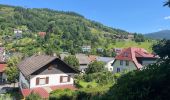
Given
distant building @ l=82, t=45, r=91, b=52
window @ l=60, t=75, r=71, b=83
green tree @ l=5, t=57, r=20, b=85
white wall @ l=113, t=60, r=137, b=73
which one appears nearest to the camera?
window @ l=60, t=75, r=71, b=83

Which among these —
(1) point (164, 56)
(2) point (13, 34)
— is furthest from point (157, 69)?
(2) point (13, 34)

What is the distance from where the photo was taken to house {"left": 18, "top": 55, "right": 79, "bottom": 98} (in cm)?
4272

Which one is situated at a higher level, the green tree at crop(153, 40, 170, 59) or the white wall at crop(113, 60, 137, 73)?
the green tree at crop(153, 40, 170, 59)

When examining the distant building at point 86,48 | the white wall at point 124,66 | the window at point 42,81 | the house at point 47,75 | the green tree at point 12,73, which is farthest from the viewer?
the distant building at point 86,48

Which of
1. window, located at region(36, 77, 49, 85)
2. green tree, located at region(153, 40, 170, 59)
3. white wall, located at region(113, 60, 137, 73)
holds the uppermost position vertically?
green tree, located at region(153, 40, 170, 59)

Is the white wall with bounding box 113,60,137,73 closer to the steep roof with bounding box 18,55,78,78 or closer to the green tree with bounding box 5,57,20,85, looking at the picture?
the steep roof with bounding box 18,55,78,78

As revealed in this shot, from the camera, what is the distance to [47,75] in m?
44.0

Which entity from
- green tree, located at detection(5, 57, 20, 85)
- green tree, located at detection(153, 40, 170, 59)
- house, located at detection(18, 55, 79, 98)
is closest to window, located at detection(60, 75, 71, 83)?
house, located at detection(18, 55, 79, 98)

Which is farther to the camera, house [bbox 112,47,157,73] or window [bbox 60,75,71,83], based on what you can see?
house [bbox 112,47,157,73]

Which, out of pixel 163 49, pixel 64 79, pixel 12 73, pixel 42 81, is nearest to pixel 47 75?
pixel 42 81

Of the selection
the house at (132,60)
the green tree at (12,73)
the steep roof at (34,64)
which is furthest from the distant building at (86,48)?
the steep roof at (34,64)

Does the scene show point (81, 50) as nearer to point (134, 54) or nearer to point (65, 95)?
point (134, 54)

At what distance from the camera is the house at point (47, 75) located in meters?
42.7

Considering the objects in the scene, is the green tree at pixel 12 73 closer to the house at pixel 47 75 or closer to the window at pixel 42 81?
the house at pixel 47 75
